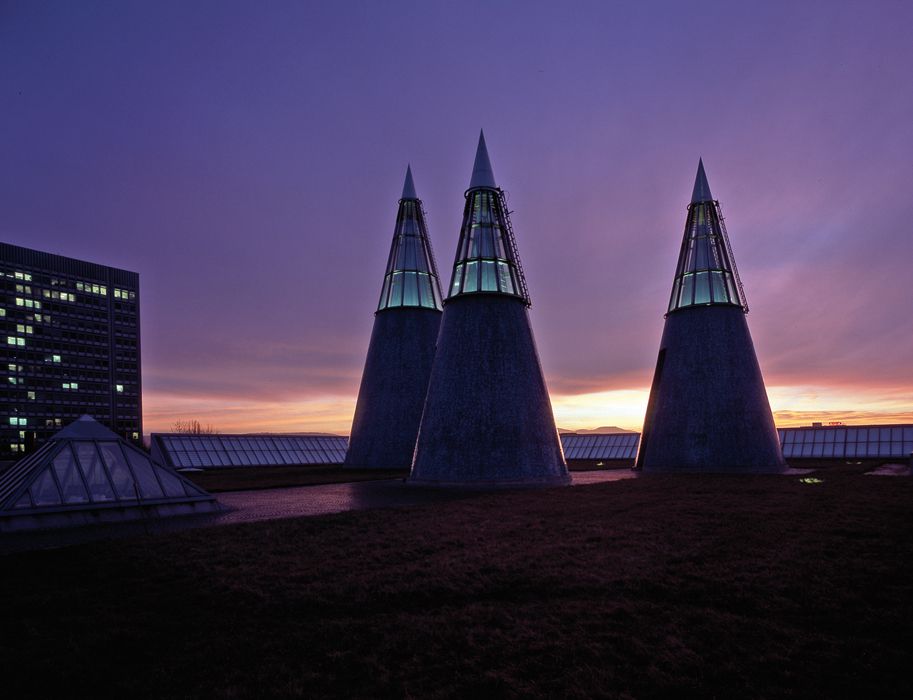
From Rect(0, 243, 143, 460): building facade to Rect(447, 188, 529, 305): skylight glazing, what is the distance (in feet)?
326

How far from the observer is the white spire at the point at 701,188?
32.4 metres

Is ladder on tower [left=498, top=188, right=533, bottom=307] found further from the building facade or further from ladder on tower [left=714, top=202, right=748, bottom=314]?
the building facade

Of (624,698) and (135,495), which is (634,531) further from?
(135,495)

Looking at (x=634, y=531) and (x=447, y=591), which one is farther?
(x=634, y=531)

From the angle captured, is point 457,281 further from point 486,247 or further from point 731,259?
point 731,259

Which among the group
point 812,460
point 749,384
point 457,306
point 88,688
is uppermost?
point 457,306

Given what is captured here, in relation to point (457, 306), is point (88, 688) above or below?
below

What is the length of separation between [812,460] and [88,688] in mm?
53383

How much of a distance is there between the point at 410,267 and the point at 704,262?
→ 1759 centimetres

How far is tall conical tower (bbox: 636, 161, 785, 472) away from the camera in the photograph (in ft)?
94.4

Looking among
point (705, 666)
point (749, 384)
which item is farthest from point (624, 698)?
point (749, 384)

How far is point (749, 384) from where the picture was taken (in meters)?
29.2

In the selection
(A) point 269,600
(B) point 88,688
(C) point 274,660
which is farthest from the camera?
(A) point 269,600


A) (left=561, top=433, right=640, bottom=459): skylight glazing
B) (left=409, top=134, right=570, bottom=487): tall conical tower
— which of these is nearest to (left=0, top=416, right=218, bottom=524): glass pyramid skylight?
(left=409, top=134, right=570, bottom=487): tall conical tower
